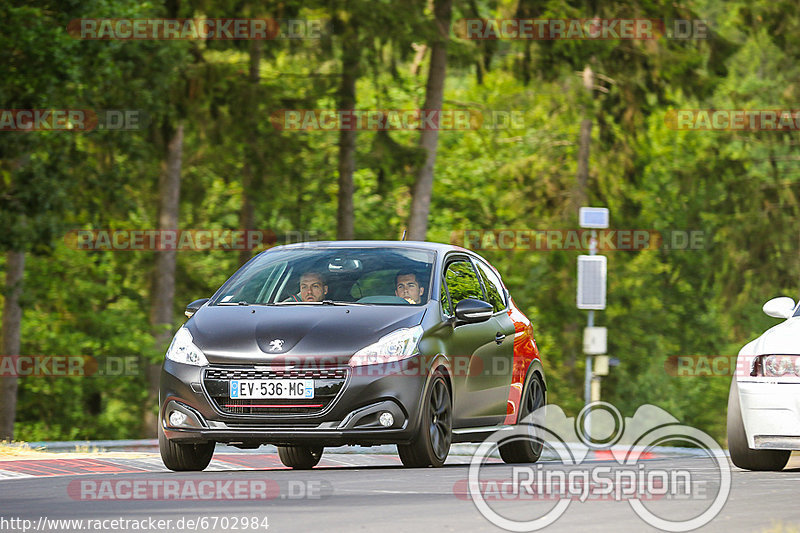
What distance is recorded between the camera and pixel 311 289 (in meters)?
12.2

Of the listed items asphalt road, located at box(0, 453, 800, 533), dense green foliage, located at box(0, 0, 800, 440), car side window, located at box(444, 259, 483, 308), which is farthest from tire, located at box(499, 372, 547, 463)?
dense green foliage, located at box(0, 0, 800, 440)

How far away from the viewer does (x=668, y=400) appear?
5212 centimetres

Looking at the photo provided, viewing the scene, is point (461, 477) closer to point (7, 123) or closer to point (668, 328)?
point (7, 123)

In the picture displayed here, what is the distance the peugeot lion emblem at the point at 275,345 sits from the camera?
10.9 meters

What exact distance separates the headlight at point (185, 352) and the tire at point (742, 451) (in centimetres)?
388

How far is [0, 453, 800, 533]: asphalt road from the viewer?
8062mm

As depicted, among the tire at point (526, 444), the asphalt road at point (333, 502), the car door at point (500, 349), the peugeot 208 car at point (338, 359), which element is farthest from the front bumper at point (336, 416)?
the tire at point (526, 444)

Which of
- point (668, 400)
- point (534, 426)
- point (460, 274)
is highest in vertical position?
point (460, 274)

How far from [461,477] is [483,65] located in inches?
1058

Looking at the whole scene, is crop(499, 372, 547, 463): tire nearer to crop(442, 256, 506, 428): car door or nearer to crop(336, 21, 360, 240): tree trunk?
crop(442, 256, 506, 428): car door

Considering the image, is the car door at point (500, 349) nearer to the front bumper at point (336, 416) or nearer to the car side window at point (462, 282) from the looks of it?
the car side window at point (462, 282)

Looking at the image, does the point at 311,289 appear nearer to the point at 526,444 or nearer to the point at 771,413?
the point at 526,444

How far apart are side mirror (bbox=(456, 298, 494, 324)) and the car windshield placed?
11.0 inches

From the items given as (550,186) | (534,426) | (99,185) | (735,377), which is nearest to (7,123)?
(99,185)
